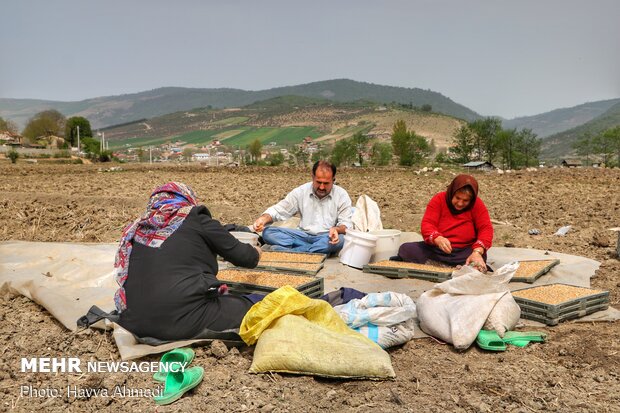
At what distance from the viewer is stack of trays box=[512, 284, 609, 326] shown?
375cm

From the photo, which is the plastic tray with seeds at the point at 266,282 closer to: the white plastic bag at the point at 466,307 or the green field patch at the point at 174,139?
the white plastic bag at the point at 466,307

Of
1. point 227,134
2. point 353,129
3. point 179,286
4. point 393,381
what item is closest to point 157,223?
point 179,286

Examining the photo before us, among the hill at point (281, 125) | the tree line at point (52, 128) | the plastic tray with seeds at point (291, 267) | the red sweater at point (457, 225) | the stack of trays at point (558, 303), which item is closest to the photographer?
the stack of trays at point (558, 303)

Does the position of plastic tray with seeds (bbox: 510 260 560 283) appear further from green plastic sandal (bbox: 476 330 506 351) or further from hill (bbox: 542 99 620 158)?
hill (bbox: 542 99 620 158)

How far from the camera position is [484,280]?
3.60m

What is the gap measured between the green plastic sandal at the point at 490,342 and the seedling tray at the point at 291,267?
5.47 feet

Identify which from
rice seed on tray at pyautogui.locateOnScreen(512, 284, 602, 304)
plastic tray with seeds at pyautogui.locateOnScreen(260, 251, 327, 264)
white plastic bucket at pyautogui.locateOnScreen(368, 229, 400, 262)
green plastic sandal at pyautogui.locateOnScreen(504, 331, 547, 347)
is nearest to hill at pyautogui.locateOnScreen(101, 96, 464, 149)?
white plastic bucket at pyautogui.locateOnScreen(368, 229, 400, 262)

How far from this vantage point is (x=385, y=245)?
5520mm

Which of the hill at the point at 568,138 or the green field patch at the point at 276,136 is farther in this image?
the hill at the point at 568,138

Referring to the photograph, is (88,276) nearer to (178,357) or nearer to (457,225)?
(178,357)

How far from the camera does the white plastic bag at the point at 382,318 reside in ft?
10.9

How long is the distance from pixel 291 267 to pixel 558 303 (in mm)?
Result: 2165

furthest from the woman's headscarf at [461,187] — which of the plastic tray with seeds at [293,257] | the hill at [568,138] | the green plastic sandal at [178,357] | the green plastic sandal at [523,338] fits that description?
the hill at [568,138]

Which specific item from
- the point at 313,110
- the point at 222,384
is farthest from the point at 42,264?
the point at 313,110
